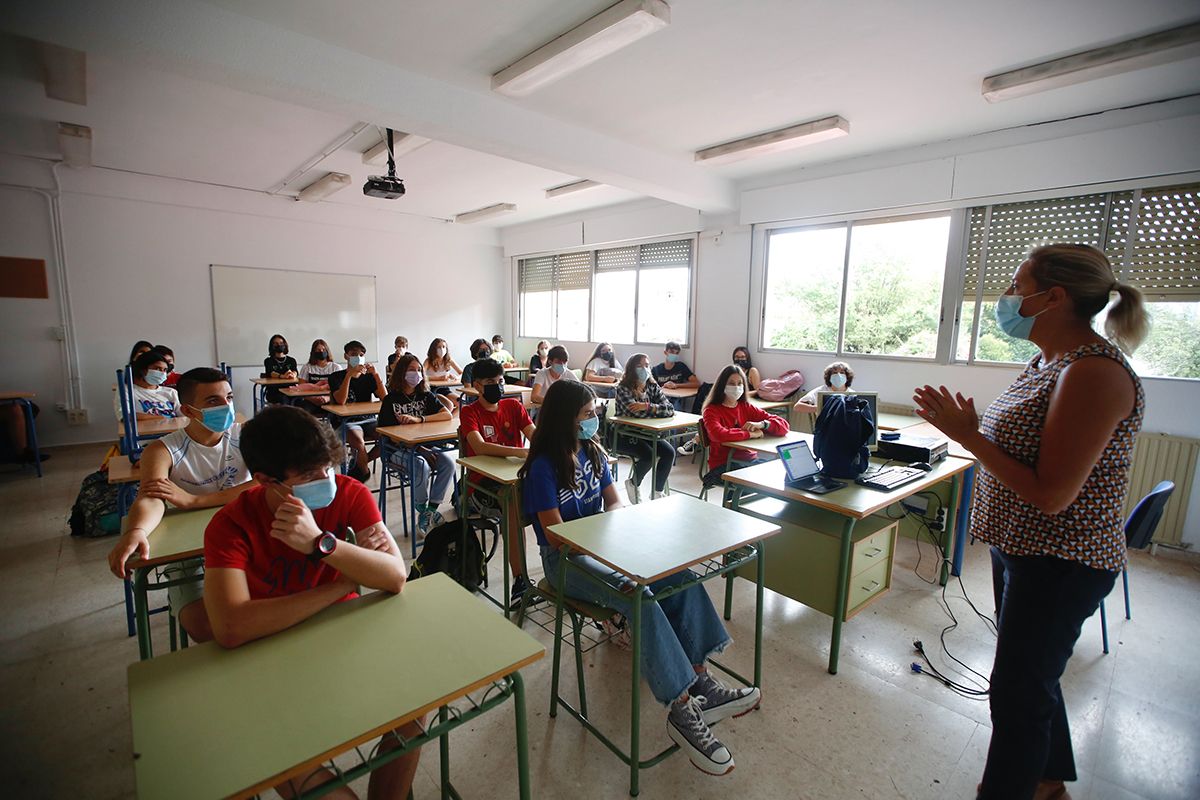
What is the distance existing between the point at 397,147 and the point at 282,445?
4.55 meters

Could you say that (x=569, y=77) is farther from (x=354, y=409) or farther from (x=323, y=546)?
(x=323, y=546)

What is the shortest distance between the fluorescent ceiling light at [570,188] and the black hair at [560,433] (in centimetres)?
469

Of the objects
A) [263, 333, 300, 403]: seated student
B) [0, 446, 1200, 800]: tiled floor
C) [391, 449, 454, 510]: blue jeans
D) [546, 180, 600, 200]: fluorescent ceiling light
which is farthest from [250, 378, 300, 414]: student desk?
[546, 180, 600, 200]: fluorescent ceiling light

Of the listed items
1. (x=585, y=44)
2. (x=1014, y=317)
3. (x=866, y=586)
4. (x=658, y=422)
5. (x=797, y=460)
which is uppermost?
(x=585, y=44)

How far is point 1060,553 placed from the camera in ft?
4.42

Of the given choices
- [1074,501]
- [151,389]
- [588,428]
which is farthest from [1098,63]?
[151,389]

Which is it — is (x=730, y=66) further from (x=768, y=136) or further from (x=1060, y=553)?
(x=1060, y=553)

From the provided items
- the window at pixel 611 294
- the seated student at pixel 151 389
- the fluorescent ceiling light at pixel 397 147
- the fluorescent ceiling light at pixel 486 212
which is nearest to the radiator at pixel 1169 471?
the window at pixel 611 294

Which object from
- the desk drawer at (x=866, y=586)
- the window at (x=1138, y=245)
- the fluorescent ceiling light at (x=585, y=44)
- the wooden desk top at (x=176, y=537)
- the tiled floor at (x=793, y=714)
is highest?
the fluorescent ceiling light at (x=585, y=44)

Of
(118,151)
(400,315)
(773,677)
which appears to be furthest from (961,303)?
(118,151)

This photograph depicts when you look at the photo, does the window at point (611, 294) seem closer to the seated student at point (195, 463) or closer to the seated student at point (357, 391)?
the seated student at point (357, 391)

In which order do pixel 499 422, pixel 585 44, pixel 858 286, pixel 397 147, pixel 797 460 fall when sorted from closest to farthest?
pixel 797 460 → pixel 585 44 → pixel 499 422 → pixel 397 147 → pixel 858 286

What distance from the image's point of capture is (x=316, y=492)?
4.32 ft

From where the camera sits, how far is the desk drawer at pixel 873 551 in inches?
95.3
